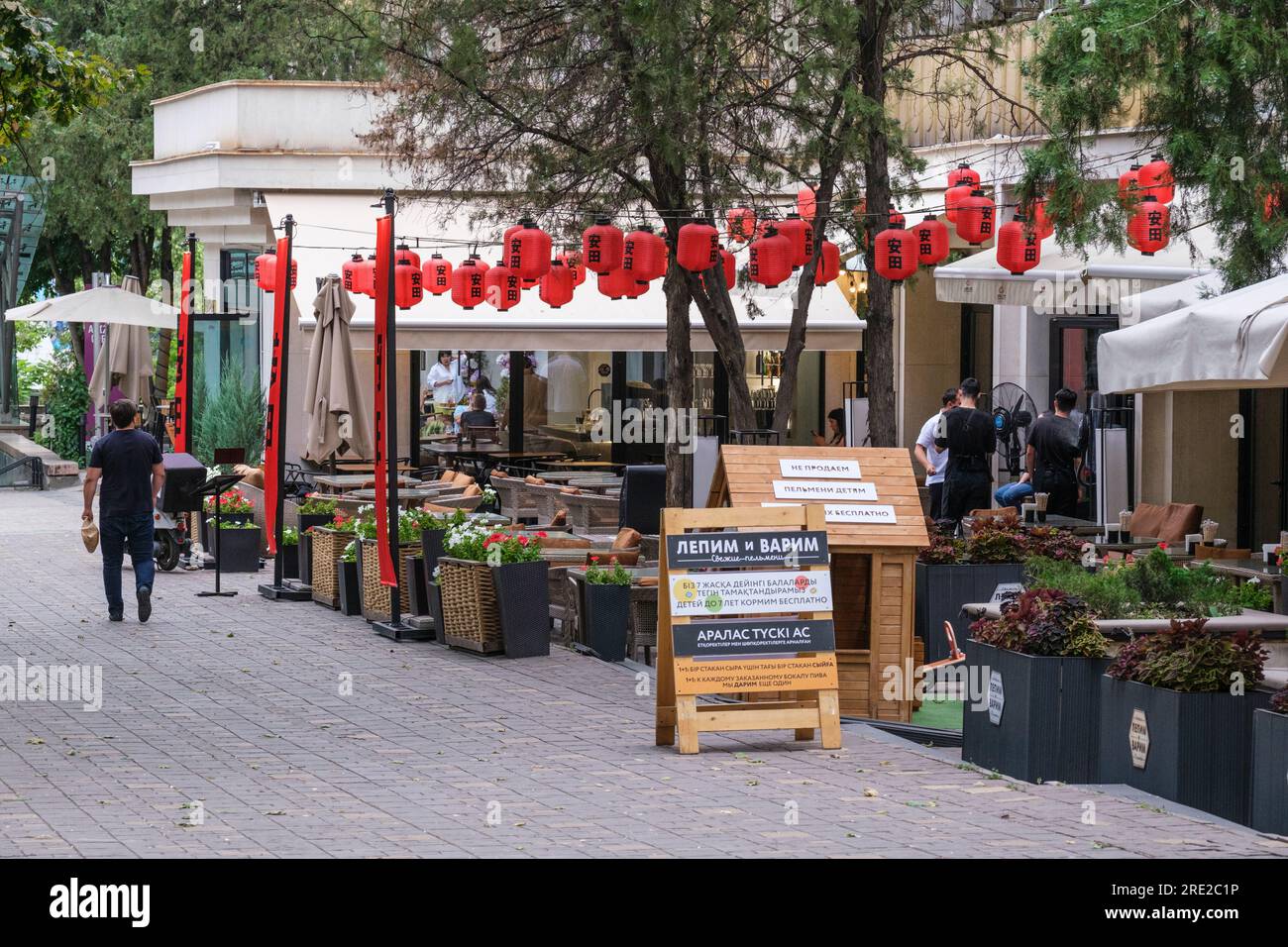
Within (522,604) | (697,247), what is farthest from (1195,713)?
(697,247)

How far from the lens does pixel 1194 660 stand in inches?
323

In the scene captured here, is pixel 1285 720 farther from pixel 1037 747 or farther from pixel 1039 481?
pixel 1039 481

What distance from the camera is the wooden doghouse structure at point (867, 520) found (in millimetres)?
10969

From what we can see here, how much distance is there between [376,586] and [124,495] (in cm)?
212

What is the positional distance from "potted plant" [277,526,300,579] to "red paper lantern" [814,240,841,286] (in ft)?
17.4

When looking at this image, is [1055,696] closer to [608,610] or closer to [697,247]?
[608,610]

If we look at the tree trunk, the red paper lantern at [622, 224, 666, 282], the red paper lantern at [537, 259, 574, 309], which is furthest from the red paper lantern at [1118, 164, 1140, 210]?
the red paper lantern at [537, 259, 574, 309]

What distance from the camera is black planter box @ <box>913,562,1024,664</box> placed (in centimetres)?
1257

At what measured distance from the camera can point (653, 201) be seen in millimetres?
16406

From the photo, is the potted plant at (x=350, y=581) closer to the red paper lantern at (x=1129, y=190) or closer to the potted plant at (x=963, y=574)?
the potted plant at (x=963, y=574)

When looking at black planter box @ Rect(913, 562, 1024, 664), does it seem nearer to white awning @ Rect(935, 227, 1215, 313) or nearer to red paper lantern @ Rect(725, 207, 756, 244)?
white awning @ Rect(935, 227, 1215, 313)

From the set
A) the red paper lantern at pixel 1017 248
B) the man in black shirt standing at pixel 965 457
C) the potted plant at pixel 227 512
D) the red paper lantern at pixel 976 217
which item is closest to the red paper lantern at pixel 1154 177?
the red paper lantern at pixel 1017 248

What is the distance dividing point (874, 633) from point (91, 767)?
4.50 metres
